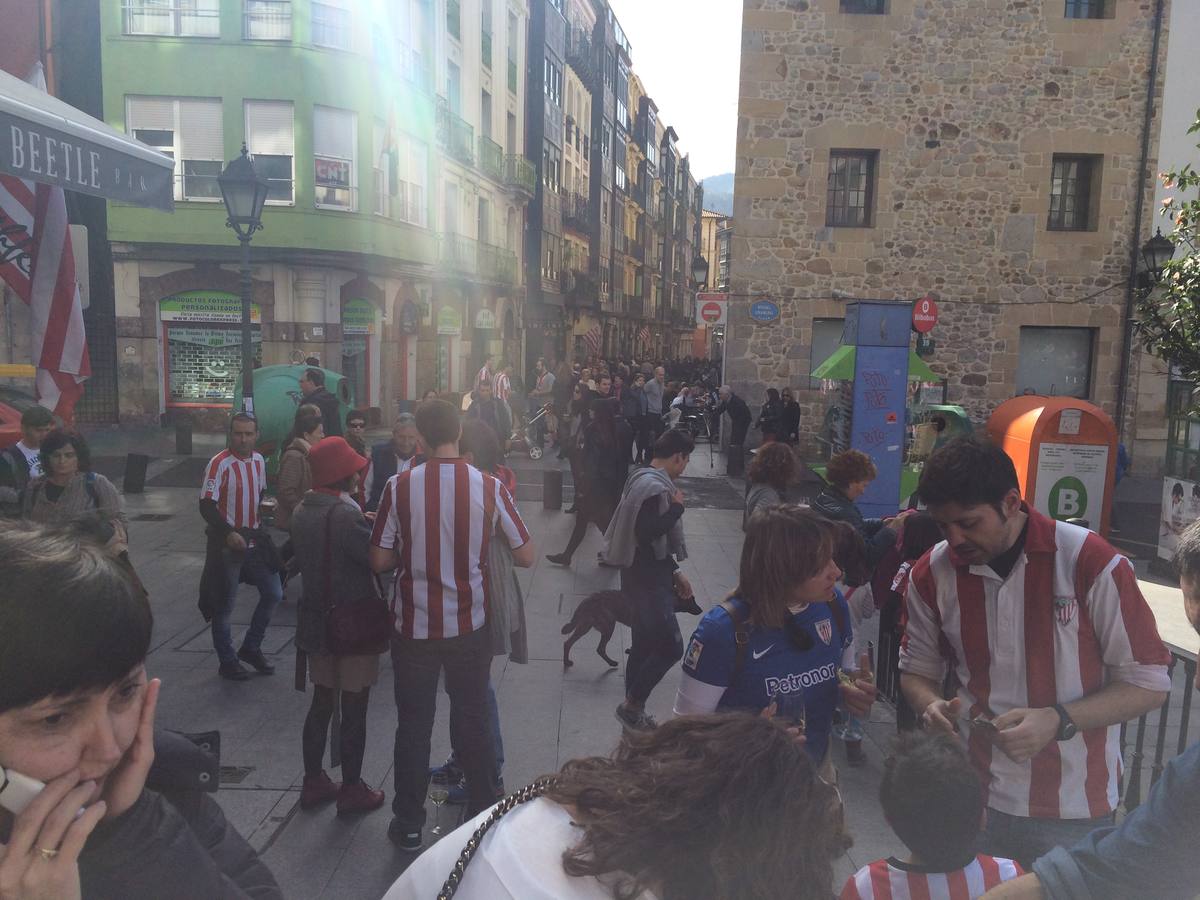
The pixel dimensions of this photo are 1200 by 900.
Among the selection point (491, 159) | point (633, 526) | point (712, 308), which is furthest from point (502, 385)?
point (491, 159)

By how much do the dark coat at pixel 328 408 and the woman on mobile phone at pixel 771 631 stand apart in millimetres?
9122

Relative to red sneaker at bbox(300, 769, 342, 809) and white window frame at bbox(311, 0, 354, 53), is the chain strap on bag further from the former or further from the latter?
white window frame at bbox(311, 0, 354, 53)

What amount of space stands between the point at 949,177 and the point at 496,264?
2055 cm

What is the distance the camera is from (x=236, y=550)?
605 cm

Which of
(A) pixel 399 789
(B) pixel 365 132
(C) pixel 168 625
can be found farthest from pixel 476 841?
(B) pixel 365 132

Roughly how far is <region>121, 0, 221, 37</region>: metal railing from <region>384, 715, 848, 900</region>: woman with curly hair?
78.4 ft

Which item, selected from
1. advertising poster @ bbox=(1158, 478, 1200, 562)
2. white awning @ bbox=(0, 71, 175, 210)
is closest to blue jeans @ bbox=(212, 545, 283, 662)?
white awning @ bbox=(0, 71, 175, 210)

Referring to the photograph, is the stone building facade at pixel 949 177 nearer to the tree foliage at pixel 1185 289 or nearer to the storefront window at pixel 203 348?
the tree foliage at pixel 1185 289

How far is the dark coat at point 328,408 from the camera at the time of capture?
1145cm

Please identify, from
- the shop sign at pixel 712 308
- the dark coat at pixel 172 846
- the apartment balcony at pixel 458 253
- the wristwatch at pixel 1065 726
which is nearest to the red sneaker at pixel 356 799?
the dark coat at pixel 172 846

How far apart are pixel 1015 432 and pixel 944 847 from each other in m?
10.7

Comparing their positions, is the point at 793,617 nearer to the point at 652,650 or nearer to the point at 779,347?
the point at 652,650

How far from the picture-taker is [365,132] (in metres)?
22.8

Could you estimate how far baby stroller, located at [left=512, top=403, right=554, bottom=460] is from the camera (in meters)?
18.7
